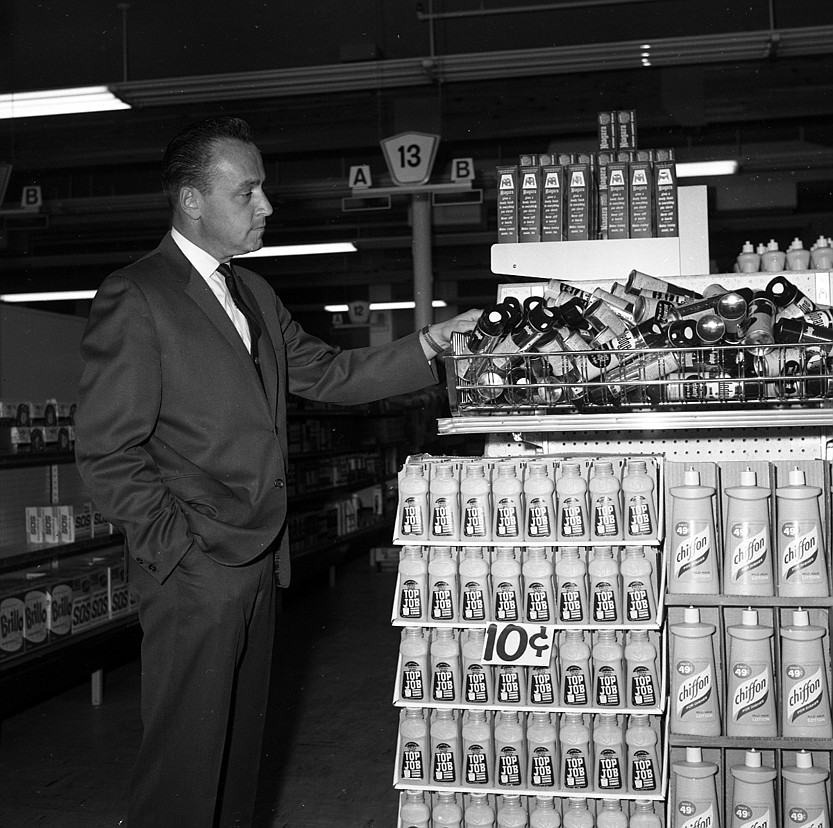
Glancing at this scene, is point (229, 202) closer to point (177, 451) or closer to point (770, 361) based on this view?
point (177, 451)

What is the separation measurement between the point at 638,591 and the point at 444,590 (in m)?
0.48

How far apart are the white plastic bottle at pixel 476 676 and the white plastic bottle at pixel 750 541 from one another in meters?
0.64

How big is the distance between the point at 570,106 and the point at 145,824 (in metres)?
7.20

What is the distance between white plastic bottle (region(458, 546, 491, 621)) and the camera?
2354 mm

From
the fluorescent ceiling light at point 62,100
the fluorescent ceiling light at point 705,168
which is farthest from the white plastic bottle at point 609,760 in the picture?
the fluorescent ceiling light at point 705,168

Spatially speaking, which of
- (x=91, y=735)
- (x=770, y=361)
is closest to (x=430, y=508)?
(x=770, y=361)

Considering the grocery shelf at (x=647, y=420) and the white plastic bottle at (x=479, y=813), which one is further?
the white plastic bottle at (x=479, y=813)

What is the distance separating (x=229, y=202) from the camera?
2283mm

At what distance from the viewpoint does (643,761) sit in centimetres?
230

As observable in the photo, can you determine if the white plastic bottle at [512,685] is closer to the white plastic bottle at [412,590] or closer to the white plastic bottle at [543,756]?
the white plastic bottle at [543,756]

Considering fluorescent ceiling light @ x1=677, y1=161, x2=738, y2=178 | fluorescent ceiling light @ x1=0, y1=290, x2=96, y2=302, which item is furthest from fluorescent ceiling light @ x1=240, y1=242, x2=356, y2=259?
fluorescent ceiling light @ x1=677, y1=161, x2=738, y2=178

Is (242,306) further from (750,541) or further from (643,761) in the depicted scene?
(643,761)

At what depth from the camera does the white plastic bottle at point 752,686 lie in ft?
7.58

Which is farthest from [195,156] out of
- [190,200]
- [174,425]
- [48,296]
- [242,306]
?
[48,296]
